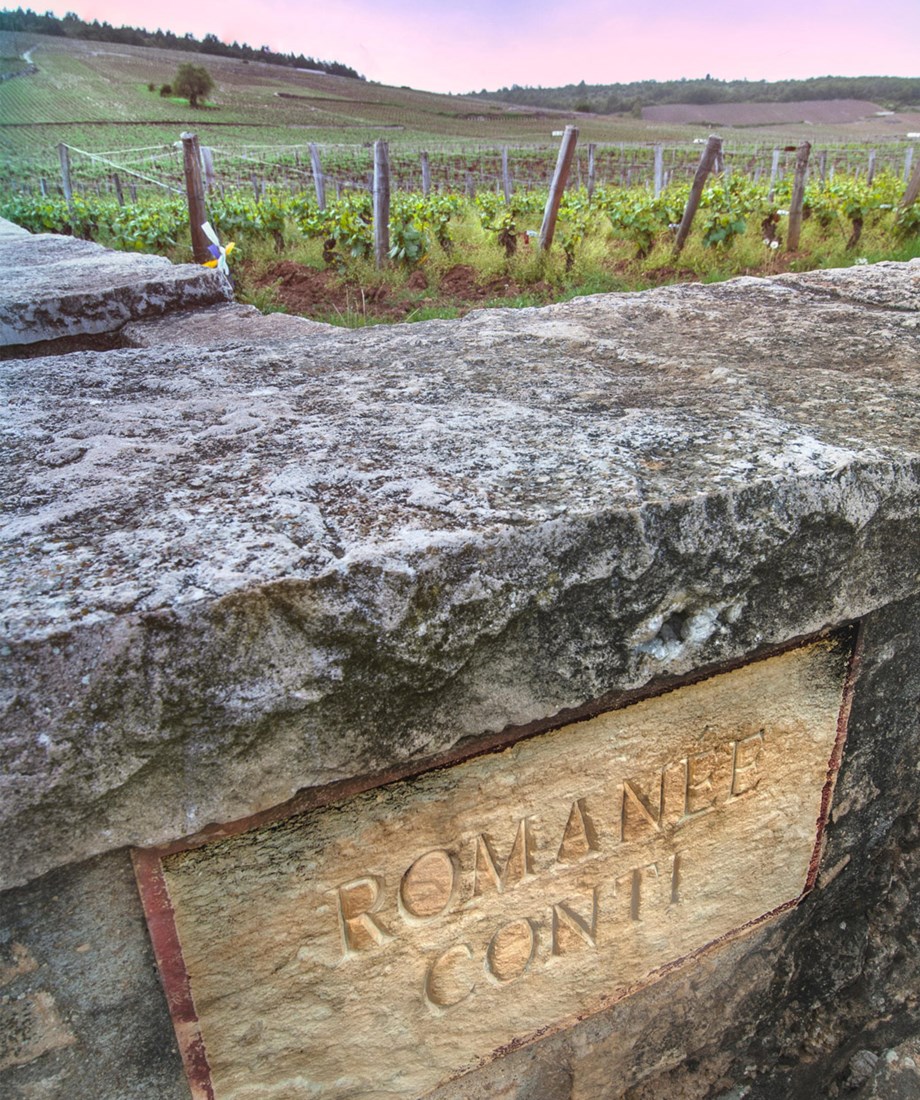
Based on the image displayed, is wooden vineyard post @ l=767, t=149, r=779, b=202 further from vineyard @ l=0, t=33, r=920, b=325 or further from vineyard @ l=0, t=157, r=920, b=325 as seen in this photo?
vineyard @ l=0, t=157, r=920, b=325

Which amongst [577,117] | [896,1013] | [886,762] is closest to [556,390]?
[886,762]

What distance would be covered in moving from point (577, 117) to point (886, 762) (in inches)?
2518

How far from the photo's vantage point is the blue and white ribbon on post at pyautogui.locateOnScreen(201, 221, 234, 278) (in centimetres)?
500

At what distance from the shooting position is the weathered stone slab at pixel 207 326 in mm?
2691

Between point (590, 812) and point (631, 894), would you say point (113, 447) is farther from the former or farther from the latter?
point (631, 894)

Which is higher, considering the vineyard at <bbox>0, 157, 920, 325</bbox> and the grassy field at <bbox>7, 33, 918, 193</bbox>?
the grassy field at <bbox>7, 33, 918, 193</bbox>

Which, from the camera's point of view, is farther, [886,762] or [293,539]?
[886,762]

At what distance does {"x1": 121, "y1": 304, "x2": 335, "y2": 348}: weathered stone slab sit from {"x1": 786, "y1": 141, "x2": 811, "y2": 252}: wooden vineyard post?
833 cm

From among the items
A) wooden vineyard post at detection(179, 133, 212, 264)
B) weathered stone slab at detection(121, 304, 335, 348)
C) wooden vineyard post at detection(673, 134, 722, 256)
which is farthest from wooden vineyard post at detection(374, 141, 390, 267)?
weathered stone slab at detection(121, 304, 335, 348)

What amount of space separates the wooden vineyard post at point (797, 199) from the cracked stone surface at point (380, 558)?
30.7 ft

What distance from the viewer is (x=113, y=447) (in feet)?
3.38

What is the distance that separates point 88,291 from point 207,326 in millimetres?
418

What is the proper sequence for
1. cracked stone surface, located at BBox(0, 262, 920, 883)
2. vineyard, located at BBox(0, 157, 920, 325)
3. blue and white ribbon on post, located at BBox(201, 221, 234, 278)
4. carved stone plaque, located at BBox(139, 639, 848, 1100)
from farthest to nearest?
vineyard, located at BBox(0, 157, 920, 325), blue and white ribbon on post, located at BBox(201, 221, 234, 278), carved stone plaque, located at BBox(139, 639, 848, 1100), cracked stone surface, located at BBox(0, 262, 920, 883)

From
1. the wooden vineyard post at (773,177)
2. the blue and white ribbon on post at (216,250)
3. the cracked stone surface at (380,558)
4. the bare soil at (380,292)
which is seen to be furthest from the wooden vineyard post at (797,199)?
the cracked stone surface at (380,558)
